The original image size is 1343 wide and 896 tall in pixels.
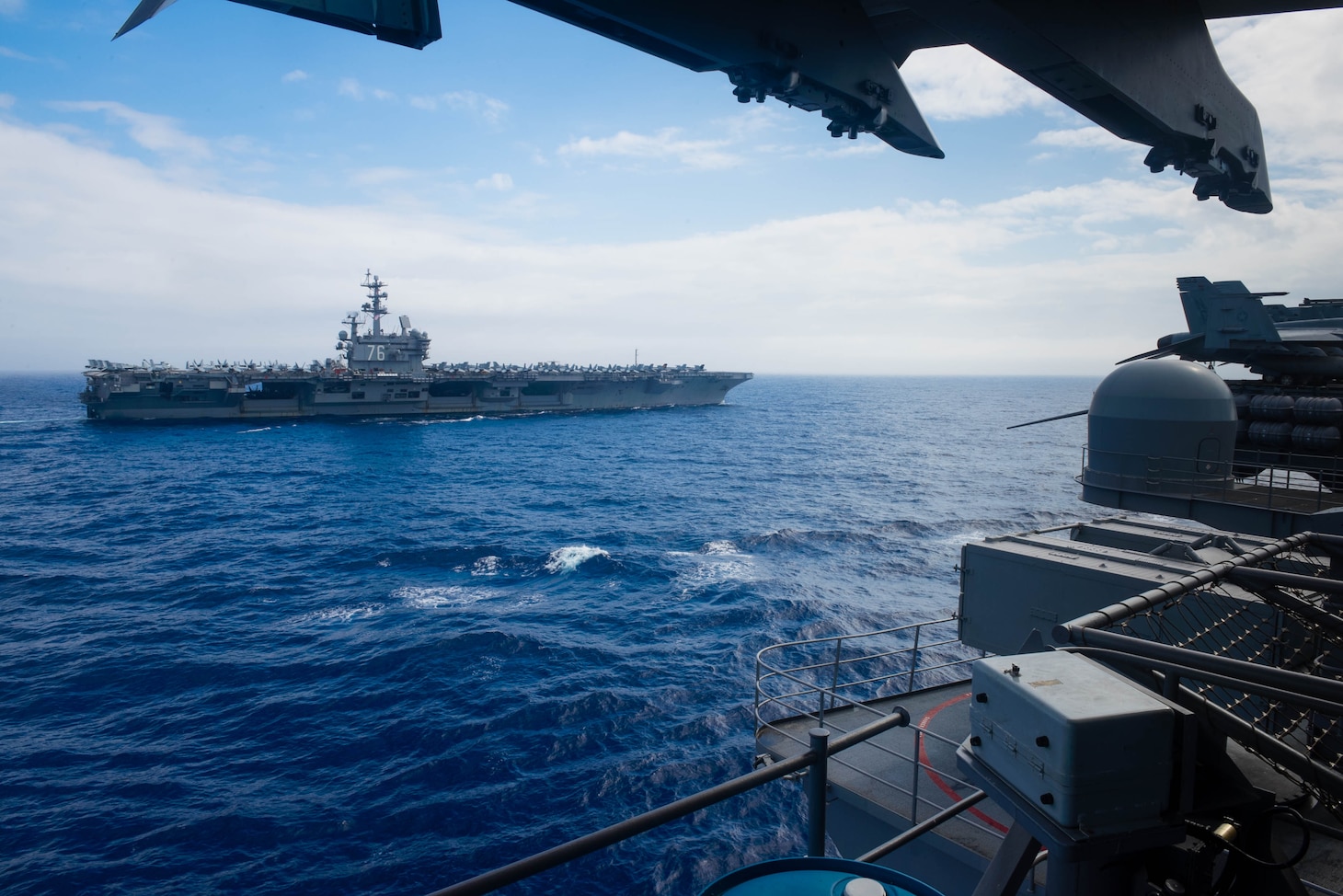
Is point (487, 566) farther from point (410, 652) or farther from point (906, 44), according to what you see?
point (906, 44)

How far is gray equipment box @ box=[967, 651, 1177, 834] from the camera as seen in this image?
217cm

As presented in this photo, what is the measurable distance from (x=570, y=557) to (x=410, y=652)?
29.5 ft

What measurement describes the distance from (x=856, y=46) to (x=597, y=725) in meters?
13.3

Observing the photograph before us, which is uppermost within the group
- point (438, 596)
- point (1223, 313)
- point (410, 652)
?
point (1223, 313)

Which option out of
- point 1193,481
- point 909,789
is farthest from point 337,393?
point 909,789

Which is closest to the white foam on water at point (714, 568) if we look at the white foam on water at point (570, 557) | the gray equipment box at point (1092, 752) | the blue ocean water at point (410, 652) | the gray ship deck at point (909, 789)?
the blue ocean water at point (410, 652)

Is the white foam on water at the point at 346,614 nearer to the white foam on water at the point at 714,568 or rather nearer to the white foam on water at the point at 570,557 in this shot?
the white foam on water at the point at 570,557

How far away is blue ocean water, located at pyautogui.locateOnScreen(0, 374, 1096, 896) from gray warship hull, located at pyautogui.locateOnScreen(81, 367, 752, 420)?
22.1m

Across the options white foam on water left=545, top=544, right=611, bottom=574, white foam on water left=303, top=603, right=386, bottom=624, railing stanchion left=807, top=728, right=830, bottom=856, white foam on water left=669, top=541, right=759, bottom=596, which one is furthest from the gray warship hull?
railing stanchion left=807, top=728, right=830, bottom=856

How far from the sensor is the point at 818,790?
287 cm

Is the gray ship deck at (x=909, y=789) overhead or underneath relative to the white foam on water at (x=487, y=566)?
overhead

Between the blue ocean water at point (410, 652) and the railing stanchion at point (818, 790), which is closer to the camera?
the railing stanchion at point (818, 790)

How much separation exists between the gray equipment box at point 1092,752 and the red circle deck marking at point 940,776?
494cm

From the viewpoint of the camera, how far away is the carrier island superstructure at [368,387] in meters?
64.6
